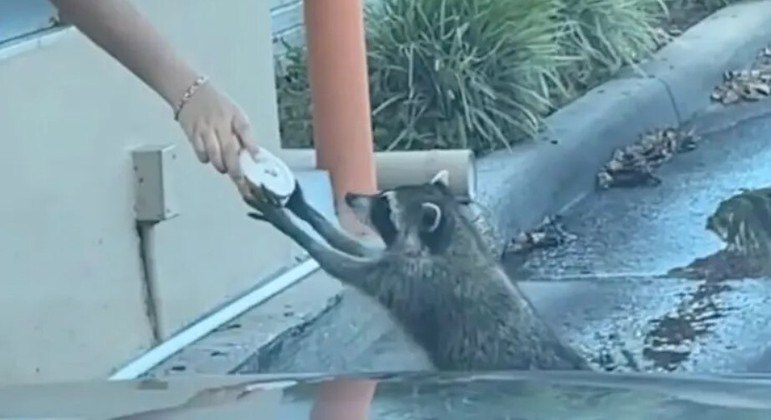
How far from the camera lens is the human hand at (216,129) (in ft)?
11.7

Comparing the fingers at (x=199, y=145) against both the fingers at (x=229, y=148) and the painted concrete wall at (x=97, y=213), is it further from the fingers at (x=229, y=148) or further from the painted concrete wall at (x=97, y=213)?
the painted concrete wall at (x=97, y=213)

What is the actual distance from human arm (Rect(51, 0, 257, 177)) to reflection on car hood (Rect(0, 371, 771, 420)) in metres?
0.81

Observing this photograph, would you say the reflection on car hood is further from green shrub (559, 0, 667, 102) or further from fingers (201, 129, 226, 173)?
green shrub (559, 0, 667, 102)

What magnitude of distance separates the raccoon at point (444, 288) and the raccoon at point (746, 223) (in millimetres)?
2387

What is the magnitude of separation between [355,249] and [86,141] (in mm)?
1172

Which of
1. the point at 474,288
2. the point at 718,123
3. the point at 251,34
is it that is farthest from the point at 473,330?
the point at 718,123

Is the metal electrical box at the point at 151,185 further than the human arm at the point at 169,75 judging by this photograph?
Yes

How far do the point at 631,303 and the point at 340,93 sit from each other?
1173 millimetres

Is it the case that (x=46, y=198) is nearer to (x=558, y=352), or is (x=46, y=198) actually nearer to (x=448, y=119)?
(x=558, y=352)

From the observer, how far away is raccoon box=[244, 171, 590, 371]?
16.2 ft

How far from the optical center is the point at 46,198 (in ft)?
17.9

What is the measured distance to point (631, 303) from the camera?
22.7 feet

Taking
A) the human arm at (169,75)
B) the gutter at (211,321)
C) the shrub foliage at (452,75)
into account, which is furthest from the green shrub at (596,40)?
the human arm at (169,75)

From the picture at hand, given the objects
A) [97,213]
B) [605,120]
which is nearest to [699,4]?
[605,120]
